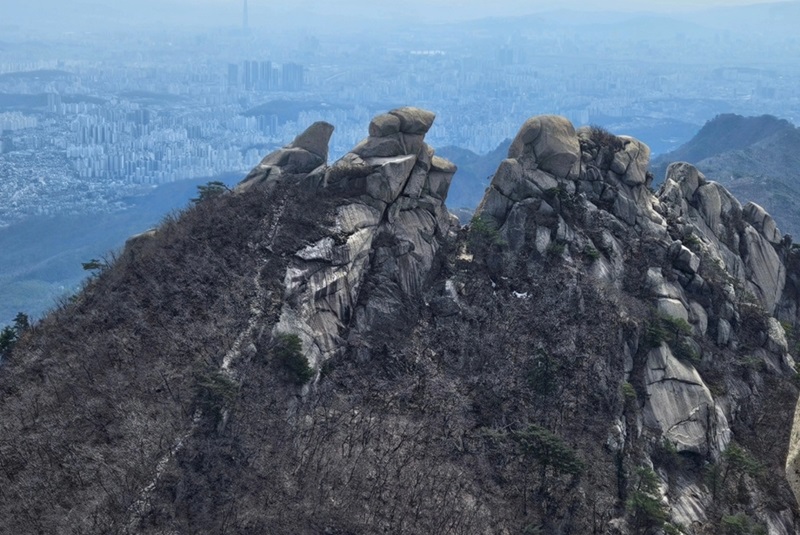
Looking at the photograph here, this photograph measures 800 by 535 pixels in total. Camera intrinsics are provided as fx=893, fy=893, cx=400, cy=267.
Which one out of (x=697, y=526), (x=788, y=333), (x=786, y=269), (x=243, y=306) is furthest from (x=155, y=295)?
(x=786, y=269)

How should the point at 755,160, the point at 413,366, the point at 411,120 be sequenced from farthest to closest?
1. the point at 755,160
2. the point at 411,120
3. the point at 413,366

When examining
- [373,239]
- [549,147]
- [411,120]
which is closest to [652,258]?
[549,147]

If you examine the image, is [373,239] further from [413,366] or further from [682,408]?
[682,408]

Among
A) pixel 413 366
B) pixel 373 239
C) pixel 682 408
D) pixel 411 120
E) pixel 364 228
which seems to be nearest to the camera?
pixel 413 366

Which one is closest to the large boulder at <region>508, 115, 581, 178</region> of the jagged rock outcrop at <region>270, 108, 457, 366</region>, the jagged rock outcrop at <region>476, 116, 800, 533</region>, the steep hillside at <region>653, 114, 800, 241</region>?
the jagged rock outcrop at <region>476, 116, 800, 533</region>

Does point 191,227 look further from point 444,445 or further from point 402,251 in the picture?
point 444,445

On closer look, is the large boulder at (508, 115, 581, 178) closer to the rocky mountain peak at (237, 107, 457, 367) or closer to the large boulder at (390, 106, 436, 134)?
the rocky mountain peak at (237, 107, 457, 367)

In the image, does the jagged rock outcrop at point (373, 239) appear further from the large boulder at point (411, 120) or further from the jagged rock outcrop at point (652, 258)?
the jagged rock outcrop at point (652, 258)

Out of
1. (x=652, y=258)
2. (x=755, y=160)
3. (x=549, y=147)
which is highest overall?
(x=549, y=147)
